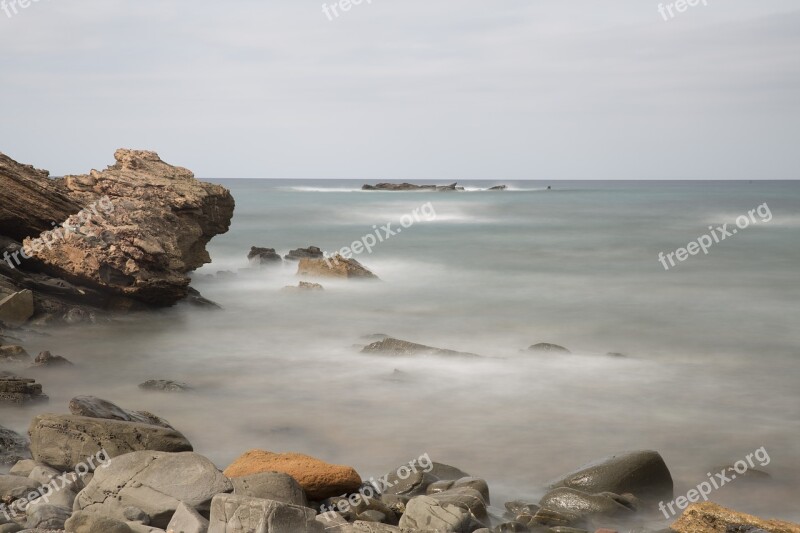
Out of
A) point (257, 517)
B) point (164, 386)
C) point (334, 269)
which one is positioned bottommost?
point (164, 386)

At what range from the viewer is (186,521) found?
5.20m

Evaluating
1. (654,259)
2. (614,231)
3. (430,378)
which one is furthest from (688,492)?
(614,231)

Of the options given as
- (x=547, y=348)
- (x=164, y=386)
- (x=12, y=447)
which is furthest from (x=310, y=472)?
(x=547, y=348)

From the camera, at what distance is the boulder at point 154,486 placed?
5.46 meters

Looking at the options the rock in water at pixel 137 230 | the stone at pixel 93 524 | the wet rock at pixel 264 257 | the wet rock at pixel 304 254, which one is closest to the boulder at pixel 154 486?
the stone at pixel 93 524

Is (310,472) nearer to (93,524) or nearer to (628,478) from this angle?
(93,524)

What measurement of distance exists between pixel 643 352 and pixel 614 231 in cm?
2511

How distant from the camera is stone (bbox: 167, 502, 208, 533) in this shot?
510 centimetres

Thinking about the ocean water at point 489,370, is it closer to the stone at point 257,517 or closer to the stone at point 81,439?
the stone at point 81,439

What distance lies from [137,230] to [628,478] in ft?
33.9

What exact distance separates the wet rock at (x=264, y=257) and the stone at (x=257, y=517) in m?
19.3

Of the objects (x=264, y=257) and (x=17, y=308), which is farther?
(x=264, y=257)

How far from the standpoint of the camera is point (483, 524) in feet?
19.3

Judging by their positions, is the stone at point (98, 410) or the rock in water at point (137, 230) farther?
the rock in water at point (137, 230)
